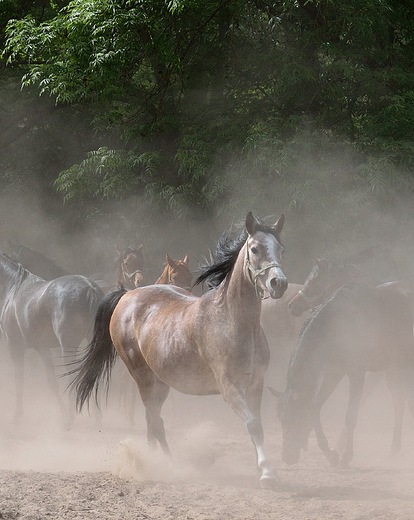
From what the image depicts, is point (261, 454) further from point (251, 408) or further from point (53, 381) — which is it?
point (53, 381)

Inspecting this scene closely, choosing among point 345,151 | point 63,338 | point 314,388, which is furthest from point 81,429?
point 345,151

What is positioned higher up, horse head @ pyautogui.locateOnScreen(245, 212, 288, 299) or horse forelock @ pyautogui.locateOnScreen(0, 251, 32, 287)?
horse head @ pyautogui.locateOnScreen(245, 212, 288, 299)

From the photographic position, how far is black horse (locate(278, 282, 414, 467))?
211 inches

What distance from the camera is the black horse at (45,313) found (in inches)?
295

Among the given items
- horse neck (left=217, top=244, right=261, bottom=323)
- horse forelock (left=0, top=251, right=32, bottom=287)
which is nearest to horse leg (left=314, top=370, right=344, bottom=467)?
horse neck (left=217, top=244, right=261, bottom=323)

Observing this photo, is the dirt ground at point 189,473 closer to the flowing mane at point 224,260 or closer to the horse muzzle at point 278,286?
the horse muzzle at point 278,286

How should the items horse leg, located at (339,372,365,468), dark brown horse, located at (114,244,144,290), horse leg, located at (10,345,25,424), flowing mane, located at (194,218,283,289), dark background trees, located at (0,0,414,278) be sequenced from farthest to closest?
dark background trees, located at (0,0,414,278)
dark brown horse, located at (114,244,144,290)
horse leg, located at (10,345,25,424)
horse leg, located at (339,372,365,468)
flowing mane, located at (194,218,283,289)

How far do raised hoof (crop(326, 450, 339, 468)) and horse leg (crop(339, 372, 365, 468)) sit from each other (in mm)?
39

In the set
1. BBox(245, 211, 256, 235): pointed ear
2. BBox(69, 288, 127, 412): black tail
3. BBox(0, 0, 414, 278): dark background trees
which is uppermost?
BBox(0, 0, 414, 278): dark background trees

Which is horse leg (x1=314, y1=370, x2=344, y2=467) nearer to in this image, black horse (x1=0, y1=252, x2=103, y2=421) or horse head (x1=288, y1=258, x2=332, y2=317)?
horse head (x1=288, y1=258, x2=332, y2=317)

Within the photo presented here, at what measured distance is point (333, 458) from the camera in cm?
538

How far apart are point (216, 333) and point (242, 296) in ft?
1.08

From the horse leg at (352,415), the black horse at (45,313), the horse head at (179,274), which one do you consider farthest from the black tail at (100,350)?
the horse leg at (352,415)

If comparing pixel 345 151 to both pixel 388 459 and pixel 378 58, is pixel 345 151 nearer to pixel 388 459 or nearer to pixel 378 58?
pixel 378 58
